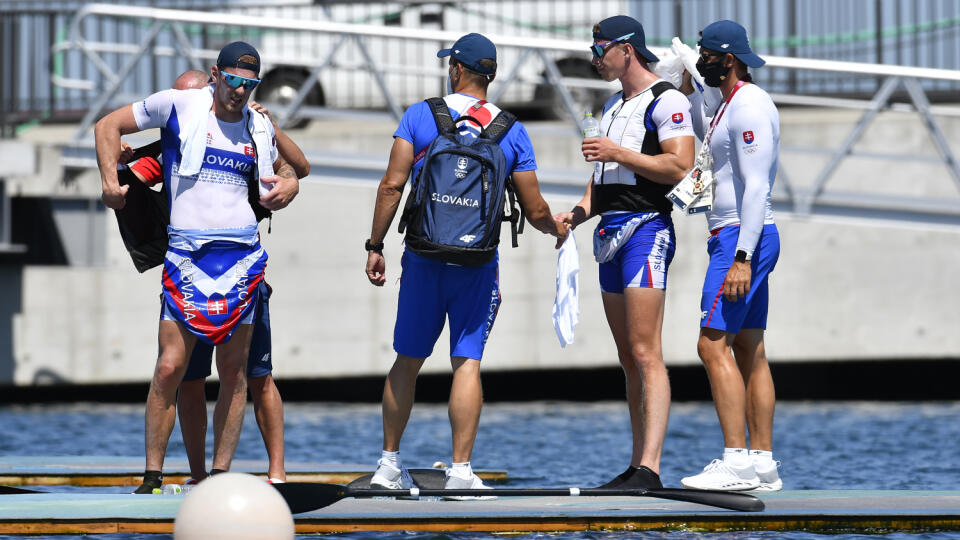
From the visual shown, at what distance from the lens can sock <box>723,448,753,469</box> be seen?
253 inches

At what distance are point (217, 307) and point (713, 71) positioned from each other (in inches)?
90.8

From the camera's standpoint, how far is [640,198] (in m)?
6.51

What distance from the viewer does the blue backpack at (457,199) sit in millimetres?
6211

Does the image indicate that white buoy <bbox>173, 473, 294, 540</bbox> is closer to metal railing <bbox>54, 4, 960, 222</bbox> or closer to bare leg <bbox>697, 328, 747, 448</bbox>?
bare leg <bbox>697, 328, 747, 448</bbox>

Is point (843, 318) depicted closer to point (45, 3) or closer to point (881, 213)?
point (881, 213)

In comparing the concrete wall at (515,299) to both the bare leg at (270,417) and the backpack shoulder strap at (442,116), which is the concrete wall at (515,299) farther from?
the backpack shoulder strap at (442,116)

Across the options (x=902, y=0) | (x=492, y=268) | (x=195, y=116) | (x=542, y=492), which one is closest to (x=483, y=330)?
(x=492, y=268)

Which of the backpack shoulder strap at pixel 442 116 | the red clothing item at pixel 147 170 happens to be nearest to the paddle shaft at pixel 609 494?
the backpack shoulder strap at pixel 442 116

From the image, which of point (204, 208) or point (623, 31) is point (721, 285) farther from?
point (204, 208)

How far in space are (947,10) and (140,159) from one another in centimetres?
1145

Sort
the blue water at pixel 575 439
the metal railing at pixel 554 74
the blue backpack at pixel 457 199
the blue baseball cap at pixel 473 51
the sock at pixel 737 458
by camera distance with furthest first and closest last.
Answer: the metal railing at pixel 554 74, the blue water at pixel 575 439, the sock at pixel 737 458, the blue baseball cap at pixel 473 51, the blue backpack at pixel 457 199

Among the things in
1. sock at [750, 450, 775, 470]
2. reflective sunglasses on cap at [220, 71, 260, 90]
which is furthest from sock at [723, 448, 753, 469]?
reflective sunglasses on cap at [220, 71, 260, 90]

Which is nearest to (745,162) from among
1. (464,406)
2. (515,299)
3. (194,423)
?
(464,406)

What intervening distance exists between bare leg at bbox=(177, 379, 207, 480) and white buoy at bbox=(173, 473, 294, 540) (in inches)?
74.5
